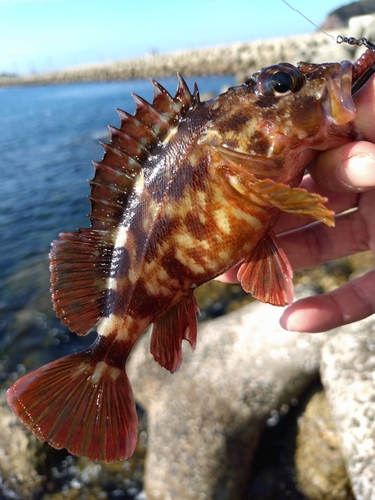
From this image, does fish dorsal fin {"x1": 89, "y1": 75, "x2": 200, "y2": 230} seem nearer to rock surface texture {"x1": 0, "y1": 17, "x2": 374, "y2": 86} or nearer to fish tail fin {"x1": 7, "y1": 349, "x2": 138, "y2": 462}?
fish tail fin {"x1": 7, "y1": 349, "x2": 138, "y2": 462}

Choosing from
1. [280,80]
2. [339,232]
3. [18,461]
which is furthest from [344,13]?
[18,461]

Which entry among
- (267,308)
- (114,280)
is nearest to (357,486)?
(267,308)

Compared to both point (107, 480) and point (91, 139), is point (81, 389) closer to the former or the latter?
point (107, 480)

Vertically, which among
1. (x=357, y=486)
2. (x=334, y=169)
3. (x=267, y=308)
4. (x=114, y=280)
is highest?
(x=334, y=169)

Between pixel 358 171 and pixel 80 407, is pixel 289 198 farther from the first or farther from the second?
pixel 80 407

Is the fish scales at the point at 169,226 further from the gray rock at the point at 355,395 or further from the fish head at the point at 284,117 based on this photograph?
the gray rock at the point at 355,395
